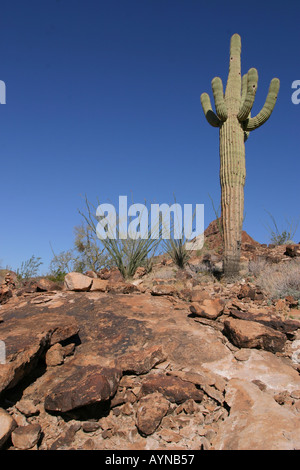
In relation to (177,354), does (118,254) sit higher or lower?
higher

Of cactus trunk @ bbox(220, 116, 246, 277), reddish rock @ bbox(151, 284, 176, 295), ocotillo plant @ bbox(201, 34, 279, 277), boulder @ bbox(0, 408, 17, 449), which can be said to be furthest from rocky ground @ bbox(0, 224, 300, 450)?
ocotillo plant @ bbox(201, 34, 279, 277)

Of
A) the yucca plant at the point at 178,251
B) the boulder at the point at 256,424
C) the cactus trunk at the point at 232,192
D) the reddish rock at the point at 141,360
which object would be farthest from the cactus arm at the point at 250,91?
the boulder at the point at 256,424

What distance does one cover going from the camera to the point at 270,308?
5641 mm

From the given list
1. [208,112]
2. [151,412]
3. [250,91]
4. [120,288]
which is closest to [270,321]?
[151,412]

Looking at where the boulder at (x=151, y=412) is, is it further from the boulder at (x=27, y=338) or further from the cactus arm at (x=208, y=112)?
the cactus arm at (x=208, y=112)

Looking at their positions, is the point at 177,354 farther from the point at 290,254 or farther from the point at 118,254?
the point at 290,254

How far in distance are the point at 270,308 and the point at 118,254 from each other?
163 inches

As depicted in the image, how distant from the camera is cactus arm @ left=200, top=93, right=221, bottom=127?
9.17m

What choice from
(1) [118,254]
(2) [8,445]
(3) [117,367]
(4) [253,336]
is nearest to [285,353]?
(4) [253,336]

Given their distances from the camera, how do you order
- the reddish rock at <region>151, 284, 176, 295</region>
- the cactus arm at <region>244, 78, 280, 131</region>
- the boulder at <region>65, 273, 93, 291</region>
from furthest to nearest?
the cactus arm at <region>244, 78, 280, 131</region> → the boulder at <region>65, 273, 93, 291</region> → the reddish rock at <region>151, 284, 176, 295</region>

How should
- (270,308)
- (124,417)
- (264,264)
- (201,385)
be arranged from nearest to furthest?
(124,417) < (201,385) < (270,308) < (264,264)

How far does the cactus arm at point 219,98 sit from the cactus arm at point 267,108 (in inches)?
31.4

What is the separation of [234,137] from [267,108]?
1.29m

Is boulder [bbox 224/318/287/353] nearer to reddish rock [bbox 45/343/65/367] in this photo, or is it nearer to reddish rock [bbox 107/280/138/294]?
reddish rock [bbox 45/343/65/367]
